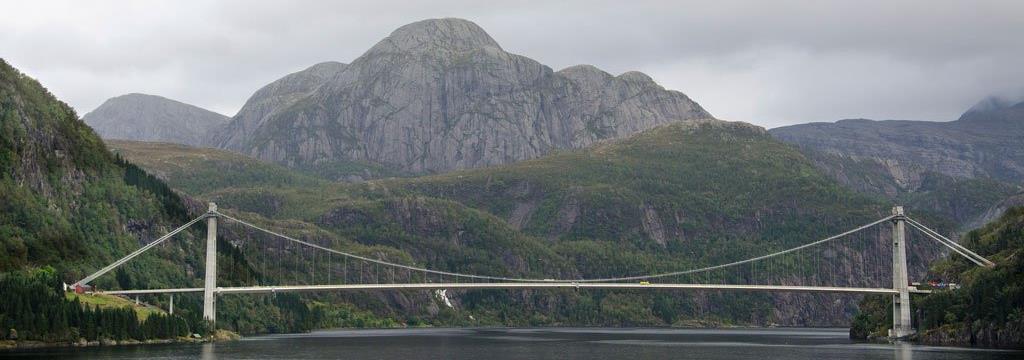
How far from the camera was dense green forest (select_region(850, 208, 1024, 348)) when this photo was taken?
405ft

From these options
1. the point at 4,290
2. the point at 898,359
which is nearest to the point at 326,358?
the point at 4,290

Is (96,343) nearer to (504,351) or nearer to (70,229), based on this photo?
(504,351)

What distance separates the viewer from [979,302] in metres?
129

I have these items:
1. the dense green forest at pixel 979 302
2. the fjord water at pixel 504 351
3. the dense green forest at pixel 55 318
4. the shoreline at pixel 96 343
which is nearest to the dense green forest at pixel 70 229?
the dense green forest at pixel 55 318

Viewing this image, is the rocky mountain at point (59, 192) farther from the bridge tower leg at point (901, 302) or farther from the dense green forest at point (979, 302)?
the dense green forest at point (979, 302)

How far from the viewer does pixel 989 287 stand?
127750 mm

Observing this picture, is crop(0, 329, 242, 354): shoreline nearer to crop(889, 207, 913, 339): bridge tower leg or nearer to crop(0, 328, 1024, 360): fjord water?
crop(0, 328, 1024, 360): fjord water

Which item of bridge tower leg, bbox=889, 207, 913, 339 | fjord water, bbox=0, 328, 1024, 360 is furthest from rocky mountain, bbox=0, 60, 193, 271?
bridge tower leg, bbox=889, 207, 913, 339

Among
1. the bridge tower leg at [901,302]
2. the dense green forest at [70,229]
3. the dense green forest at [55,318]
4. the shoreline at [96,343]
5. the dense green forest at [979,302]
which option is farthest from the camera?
the bridge tower leg at [901,302]

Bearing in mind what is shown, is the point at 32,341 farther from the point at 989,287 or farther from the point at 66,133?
the point at 989,287

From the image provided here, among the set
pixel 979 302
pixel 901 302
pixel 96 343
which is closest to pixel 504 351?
pixel 96 343

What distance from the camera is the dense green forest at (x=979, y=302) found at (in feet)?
405

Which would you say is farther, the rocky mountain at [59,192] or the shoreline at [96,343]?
the rocky mountain at [59,192]

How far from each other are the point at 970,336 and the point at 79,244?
339 ft
